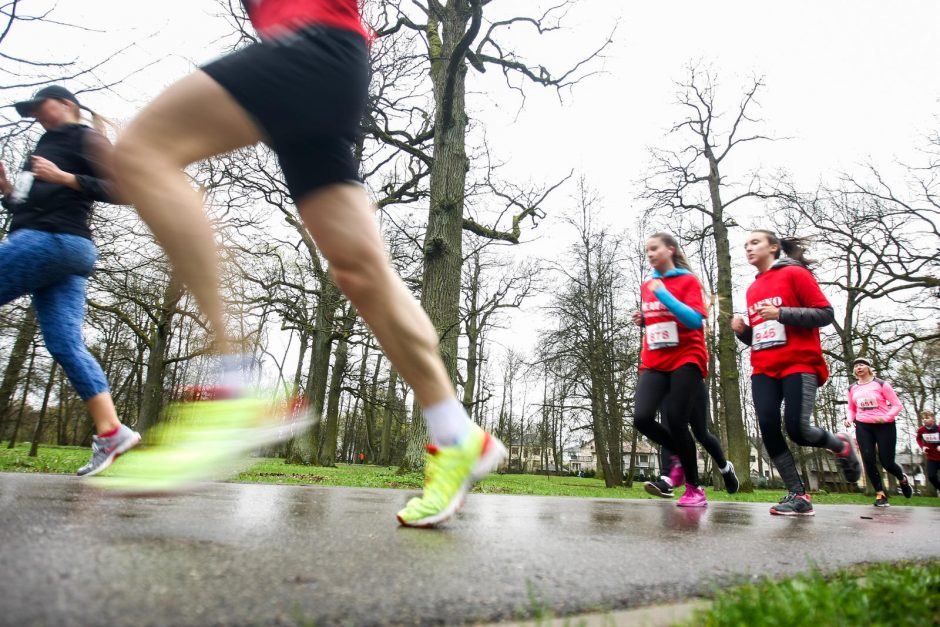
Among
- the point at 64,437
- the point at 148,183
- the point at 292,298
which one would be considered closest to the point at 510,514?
the point at 148,183

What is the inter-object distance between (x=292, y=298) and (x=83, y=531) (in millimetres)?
15325

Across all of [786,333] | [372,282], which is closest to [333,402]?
[786,333]

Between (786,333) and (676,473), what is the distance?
1565 mm

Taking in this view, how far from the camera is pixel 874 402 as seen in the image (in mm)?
8836

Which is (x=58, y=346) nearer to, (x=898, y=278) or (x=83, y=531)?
(x=83, y=531)

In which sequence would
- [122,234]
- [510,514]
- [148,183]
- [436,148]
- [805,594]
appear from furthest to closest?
[122,234] < [436,148] < [510,514] < [148,183] < [805,594]

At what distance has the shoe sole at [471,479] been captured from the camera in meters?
1.95

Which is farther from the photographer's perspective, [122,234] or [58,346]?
[122,234]

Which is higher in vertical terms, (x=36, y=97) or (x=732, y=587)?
(x=36, y=97)

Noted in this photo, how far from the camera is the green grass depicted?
1066 millimetres

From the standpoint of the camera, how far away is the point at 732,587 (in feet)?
4.68

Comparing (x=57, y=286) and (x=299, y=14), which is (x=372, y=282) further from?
(x=57, y=286)

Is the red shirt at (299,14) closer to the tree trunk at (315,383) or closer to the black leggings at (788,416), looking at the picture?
the black leggings at (788,416)

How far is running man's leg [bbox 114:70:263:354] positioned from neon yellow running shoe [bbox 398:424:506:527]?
990mm
